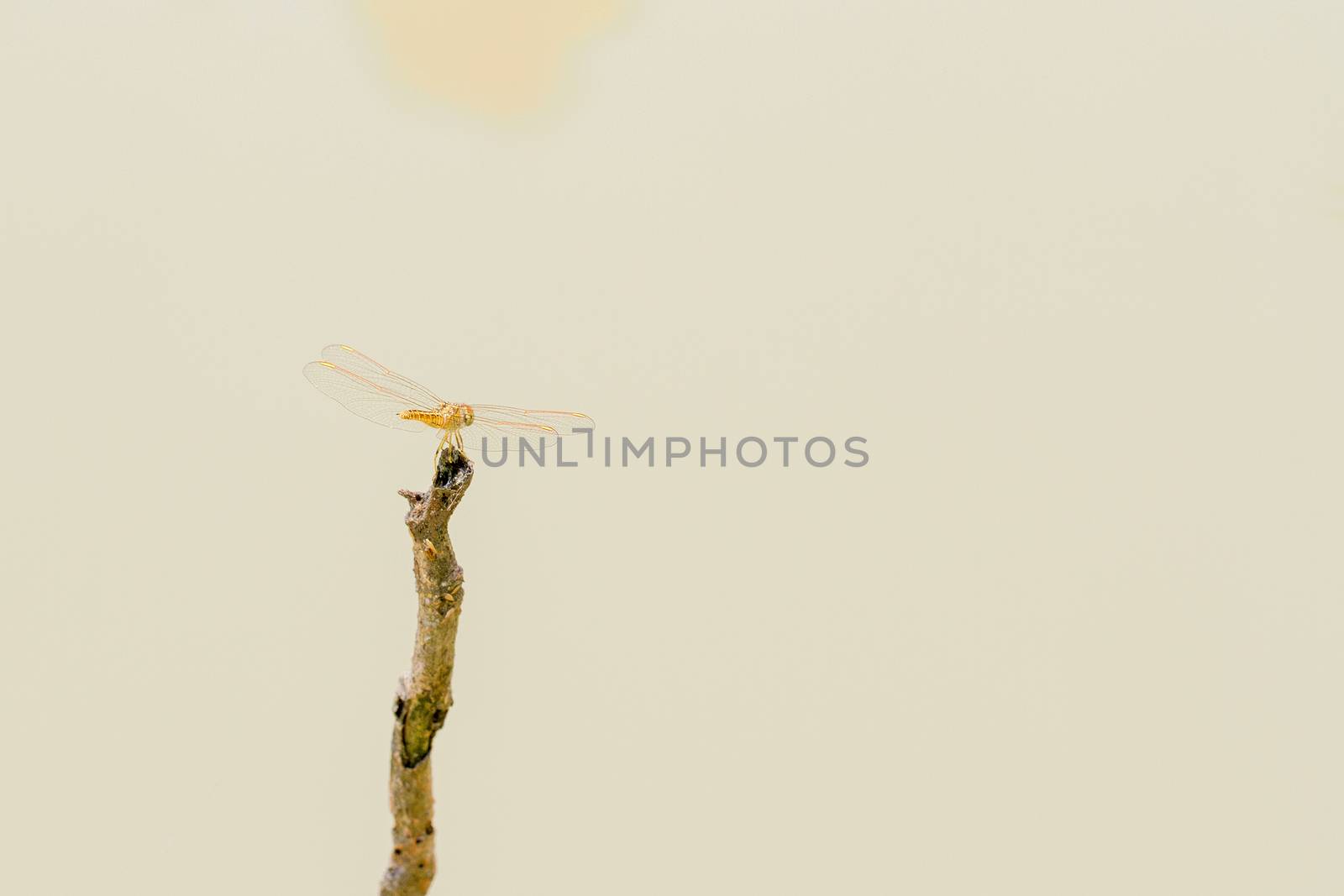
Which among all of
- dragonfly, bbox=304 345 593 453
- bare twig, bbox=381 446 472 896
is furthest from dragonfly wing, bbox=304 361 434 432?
bare twig, bbox=381 446 472 896

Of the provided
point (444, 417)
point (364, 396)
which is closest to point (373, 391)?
point (364, 396)

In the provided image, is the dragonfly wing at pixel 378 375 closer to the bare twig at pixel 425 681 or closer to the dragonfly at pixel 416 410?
the dragonfly at pixel 416 410

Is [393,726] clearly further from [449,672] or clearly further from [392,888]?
[392,888]

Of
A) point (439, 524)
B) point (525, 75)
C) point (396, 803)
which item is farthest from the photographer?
point (525, 75)

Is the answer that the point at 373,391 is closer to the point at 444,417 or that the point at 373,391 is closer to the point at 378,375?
the point at 378,375

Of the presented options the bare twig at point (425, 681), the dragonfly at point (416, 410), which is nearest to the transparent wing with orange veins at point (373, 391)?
the dragonfly at point (416, 410)

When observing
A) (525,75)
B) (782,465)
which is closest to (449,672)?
(782,465)
